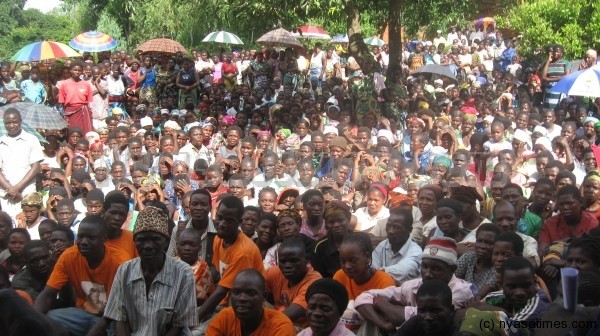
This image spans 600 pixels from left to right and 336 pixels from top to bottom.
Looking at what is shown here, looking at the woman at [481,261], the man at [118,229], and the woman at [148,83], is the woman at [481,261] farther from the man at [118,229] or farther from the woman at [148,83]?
the woman at [148,83]

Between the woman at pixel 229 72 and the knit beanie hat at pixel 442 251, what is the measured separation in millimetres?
12230

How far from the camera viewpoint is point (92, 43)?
19.8 metres

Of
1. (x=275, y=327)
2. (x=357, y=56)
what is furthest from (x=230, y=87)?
(x=275, y=327)

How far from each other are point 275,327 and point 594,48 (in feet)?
37.9

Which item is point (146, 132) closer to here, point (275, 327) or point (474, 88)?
point (474, 88)

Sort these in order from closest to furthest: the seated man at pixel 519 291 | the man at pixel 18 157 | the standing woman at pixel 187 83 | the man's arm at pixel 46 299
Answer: the seated man at pixel 519 291
the man's arm at pixel 46 299
the man at pixel 18 157
the standing woman at pixel 187 83

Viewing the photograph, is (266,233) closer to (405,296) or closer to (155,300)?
(405,296)

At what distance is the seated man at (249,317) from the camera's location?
462 centimetres

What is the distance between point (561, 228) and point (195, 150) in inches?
230

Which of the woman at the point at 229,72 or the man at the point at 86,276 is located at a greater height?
the man at the point at 86,276

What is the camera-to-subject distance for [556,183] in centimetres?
799

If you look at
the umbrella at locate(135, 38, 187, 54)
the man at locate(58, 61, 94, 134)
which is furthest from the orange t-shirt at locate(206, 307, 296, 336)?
the umbrella at locate(135, 38, 187, 54)

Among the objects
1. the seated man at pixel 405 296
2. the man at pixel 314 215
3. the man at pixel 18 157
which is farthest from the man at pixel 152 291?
the man at pixel 18 157

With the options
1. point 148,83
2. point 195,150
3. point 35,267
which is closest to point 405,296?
point 35,267
